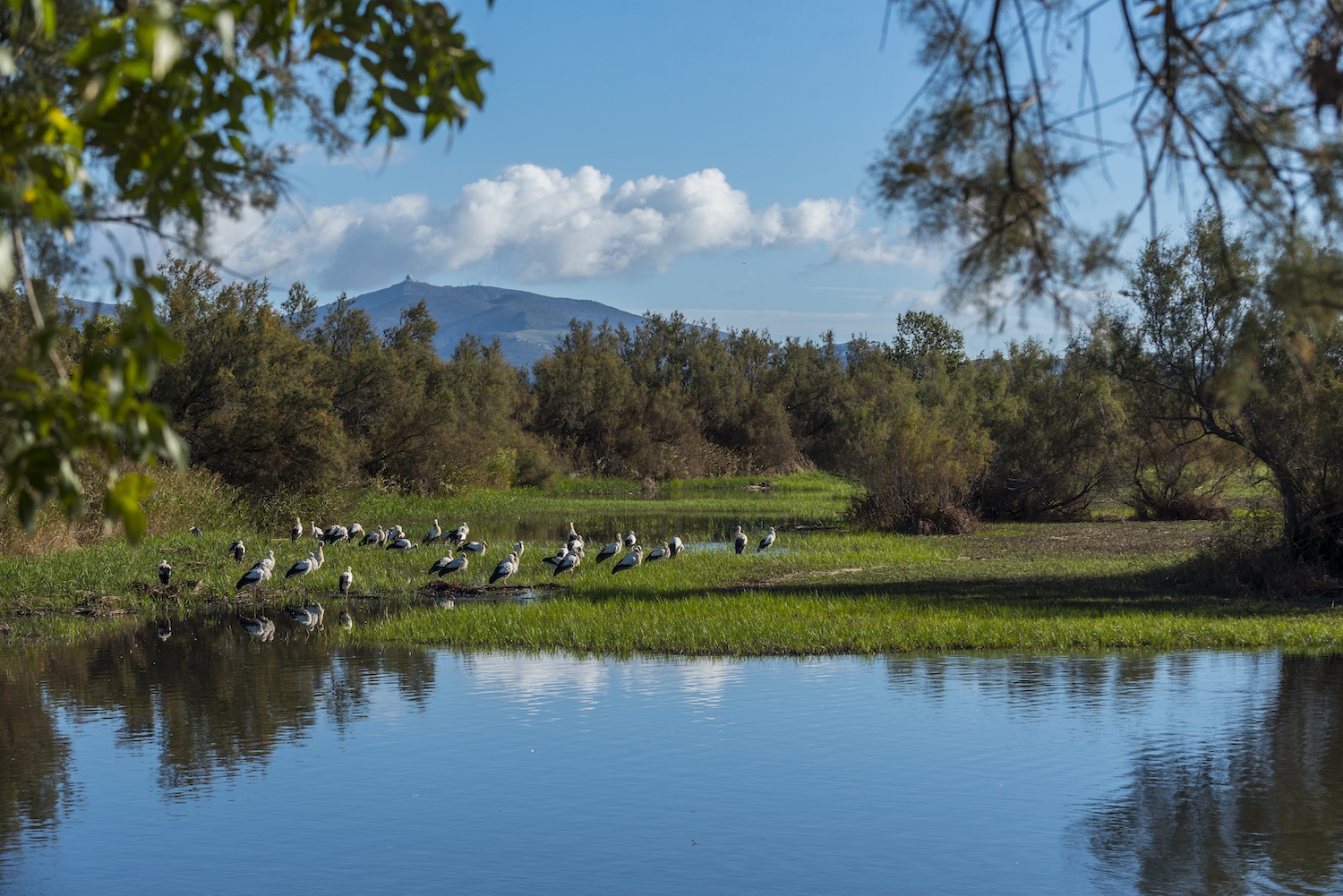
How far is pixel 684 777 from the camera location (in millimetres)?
10172

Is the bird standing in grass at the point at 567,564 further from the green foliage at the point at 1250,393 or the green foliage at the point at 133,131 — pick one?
the green foliage at the point at 133,131

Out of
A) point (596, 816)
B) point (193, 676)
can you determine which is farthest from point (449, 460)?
point (596, 816)

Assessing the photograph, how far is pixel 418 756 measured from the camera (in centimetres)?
1106

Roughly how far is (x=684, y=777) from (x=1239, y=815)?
4.25 m

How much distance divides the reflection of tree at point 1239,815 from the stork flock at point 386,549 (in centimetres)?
1252

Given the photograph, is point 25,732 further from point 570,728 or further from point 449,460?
point 449,460

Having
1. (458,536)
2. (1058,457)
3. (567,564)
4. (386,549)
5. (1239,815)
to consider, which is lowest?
(1239,815)

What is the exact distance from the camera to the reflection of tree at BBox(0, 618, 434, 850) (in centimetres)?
1068

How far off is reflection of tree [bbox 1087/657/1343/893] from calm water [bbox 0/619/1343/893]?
0.09 ft

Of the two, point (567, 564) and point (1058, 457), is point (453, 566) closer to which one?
point (567, 564)

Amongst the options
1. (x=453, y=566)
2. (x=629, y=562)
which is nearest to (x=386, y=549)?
(x=453, y=566)

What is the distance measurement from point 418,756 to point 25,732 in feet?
13.9

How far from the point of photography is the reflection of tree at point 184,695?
1068 cm

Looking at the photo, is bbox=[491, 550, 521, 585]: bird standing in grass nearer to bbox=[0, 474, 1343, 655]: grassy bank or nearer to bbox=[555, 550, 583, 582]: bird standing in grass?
bbox=[0, 474, 1343, 655]: grassy bank
